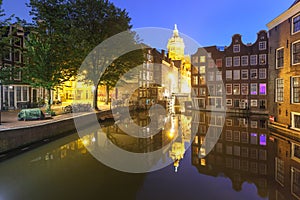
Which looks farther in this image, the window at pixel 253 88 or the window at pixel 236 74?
the window at pixel 236 74

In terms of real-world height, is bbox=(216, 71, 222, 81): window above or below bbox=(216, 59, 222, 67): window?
below

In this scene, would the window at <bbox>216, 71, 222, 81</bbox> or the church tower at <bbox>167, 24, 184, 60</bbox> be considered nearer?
the window at <bbox>216, 71, 222, 81</bbox>

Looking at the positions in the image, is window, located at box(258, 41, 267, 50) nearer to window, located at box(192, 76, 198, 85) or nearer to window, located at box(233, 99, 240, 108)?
window, located at box(233, 99, 240, 108)

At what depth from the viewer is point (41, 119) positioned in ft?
52.2

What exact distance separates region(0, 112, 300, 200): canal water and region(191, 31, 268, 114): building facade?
22.7m

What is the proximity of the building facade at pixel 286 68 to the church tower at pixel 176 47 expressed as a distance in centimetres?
8015

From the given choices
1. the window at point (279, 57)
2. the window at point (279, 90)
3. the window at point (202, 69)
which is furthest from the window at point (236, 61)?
the window at point (279, 90)

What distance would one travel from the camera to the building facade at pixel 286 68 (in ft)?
53.1

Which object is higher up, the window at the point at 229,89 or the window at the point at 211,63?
the window at the point at 211,63

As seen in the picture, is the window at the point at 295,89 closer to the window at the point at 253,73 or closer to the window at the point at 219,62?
the window at the point at 253,73

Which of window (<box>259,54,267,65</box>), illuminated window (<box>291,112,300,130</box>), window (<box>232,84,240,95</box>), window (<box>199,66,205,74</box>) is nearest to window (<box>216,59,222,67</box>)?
window (<box>199,66,205,74</box>)

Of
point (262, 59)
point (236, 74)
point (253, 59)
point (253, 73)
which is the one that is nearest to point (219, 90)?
point (236, 74)

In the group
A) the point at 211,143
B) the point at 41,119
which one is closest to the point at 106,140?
the point at 41,119

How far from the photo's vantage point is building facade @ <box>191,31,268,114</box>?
34.5 metres
